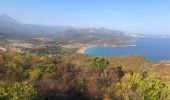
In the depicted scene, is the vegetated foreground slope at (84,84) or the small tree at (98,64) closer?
Answer: the vegetated foreground slope at (84,84)

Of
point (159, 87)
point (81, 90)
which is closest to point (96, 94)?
point (81, 90)

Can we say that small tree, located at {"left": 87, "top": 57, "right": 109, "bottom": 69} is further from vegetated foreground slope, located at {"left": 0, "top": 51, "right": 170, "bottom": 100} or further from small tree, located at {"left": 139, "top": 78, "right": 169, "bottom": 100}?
small tree, located at {"left": 139, "top": 78, "right": 169, "bottom": 100}

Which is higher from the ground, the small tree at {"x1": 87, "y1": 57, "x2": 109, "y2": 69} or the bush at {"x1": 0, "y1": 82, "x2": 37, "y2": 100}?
the bush at {"x1": 0, "y1": 82, "x2": 37, "y2": 100}

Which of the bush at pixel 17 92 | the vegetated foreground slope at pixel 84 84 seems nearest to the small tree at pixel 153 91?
the vegetated foreground slope at pixel 84 84

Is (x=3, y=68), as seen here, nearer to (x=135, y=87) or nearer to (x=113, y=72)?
(x=113, y=72)

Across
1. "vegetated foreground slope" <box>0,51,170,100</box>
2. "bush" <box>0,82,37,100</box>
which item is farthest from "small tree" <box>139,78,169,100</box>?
"bush" <box>0,82,37,100</box>

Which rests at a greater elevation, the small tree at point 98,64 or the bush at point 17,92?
the bush at point 17,92

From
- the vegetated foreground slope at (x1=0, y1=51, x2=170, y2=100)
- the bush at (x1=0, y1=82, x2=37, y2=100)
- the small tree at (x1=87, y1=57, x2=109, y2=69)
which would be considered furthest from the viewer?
the small tree at (x1=87, y1=57, x2=109, y2=69)

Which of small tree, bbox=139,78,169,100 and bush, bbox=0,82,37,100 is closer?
bush, bbox=0,82,37,100

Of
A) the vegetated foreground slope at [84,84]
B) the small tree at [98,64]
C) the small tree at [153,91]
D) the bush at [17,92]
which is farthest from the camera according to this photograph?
the small tree at [98,64]

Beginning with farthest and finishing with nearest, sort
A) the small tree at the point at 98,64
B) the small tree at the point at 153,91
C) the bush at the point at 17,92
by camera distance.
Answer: the small tree at the point at 98,64, the small tree at the point at 153,91, the bush at the point at 17,92

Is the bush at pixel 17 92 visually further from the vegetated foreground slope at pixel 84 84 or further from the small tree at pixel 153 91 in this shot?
the small tree at pixel 153 91
